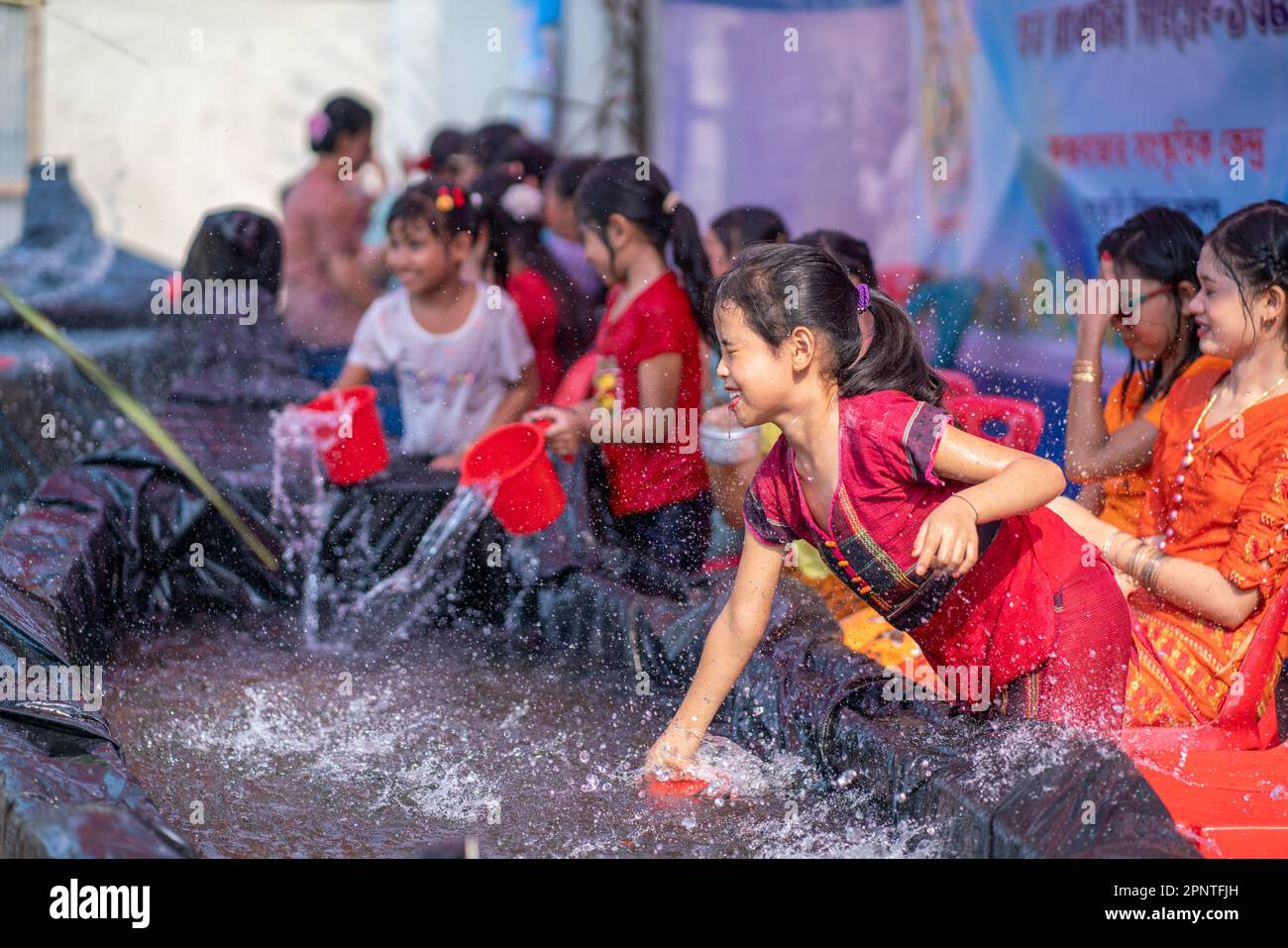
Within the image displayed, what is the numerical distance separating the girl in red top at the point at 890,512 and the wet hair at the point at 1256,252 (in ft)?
2.26

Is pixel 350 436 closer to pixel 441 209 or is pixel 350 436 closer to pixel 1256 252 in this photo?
pixel 441 209

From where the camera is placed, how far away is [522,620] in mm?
4094

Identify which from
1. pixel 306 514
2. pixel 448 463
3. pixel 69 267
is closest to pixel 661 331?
pixel 448 463

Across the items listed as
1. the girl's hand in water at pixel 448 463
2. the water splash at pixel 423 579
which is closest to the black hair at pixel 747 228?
the girl's hand in water at pixel 448 463

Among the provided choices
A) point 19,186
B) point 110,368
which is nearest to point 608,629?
point 110,368

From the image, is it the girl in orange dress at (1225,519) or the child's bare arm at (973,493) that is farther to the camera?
the girl in orange dress at (1225,519)

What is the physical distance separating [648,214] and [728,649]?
179cm

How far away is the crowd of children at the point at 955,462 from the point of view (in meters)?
2.51

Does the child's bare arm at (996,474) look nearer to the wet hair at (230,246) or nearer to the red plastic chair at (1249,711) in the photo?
the red plastic chair at (1249,711)

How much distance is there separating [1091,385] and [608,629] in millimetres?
1412

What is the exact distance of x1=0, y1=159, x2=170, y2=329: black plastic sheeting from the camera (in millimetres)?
6957

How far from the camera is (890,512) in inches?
100

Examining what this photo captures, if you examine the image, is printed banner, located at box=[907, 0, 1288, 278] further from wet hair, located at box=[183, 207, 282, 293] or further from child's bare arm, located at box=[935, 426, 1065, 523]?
wet hair, located at box=[183, 207, 282, 293]
